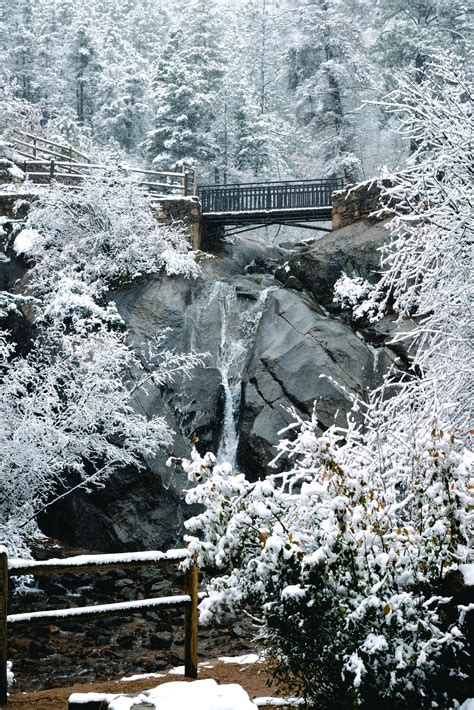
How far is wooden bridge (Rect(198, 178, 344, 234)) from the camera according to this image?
23359 millimetres

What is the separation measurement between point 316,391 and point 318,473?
11039 mm

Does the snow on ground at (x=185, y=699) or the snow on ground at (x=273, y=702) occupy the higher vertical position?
the snow on ground at (x=185, y=699)

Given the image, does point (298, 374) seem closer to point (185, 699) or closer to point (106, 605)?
point (106, 605)

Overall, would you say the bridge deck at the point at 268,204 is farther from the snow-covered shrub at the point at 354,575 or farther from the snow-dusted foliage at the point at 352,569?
the snow-covered shrub at the point at 354,575

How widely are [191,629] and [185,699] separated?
3.49 meters

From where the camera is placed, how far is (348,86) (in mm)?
28094

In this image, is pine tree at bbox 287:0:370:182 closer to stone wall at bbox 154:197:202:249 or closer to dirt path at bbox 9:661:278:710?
stone wall at bbox 154:197:202:249

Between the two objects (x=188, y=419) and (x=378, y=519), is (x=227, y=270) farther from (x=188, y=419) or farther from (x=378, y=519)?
(x=378, y=519)

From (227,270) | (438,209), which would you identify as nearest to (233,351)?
(227,270)

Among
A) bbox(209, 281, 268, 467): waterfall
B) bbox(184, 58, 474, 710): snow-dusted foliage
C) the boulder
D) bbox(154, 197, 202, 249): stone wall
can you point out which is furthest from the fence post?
bbox(154, 197, 202, 249): stone wall

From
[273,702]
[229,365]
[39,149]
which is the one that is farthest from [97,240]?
[273,702]

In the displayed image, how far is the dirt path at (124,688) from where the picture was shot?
6.20 metres

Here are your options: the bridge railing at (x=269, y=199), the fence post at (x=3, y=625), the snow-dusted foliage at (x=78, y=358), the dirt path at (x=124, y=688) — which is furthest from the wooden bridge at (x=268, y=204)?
the fence post at (x=3, y=625)

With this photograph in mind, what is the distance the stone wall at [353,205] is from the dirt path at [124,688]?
51.1 ft
